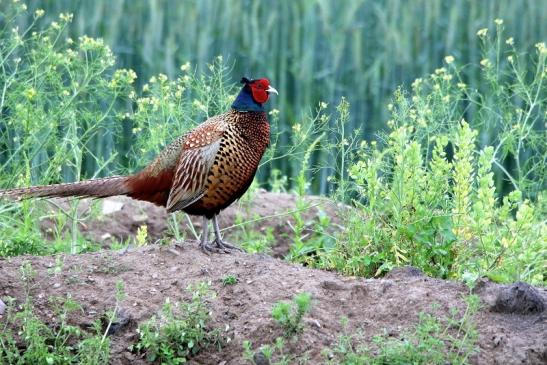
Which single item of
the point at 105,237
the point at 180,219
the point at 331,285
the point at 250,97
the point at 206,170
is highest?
the point at 250,97

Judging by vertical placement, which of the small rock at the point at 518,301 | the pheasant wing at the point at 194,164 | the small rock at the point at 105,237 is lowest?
the small rock at the point at 105,237

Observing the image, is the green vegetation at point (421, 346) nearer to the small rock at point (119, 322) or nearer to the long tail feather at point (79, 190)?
the small rock at point (119, 322)

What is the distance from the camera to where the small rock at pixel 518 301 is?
471 cm

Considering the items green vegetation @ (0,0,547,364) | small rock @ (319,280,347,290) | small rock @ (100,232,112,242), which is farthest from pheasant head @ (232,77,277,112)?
small rock @ (100,232,112,242)

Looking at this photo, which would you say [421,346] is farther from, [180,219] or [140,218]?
[140,218]

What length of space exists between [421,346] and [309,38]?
5323 mm

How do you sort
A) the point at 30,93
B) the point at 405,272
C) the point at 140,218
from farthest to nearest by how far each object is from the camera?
the point at 140,218
the point at 30,93
the point at 405,272

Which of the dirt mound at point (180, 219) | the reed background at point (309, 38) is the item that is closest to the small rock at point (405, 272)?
the dirt mound at point (180, 219)

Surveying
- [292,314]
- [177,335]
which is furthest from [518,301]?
[177,335]

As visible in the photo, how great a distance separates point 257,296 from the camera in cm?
491

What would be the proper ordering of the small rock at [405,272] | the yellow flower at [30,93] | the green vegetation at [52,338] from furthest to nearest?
the yellow flower at [30,93], the small rock at [405,272], the green vegetation at [52,338]

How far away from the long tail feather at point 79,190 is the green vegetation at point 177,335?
1.44 m

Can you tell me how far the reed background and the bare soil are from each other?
385 centimetres

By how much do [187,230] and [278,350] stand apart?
3.37 metres
